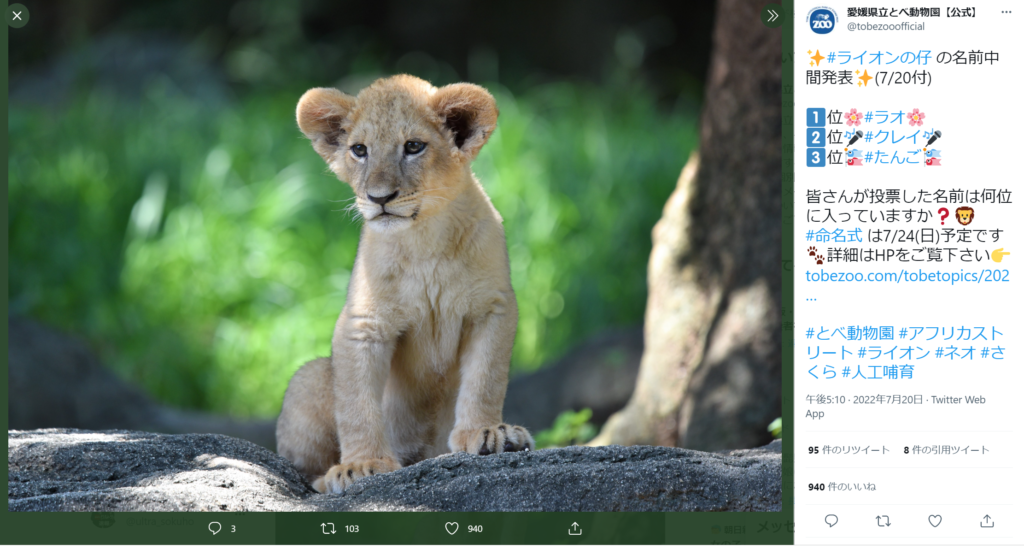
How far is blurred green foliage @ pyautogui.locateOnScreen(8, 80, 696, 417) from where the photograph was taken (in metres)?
7.42

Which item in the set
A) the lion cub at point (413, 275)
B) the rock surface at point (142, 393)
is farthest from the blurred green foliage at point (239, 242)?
the lion cub at point (413, 275)

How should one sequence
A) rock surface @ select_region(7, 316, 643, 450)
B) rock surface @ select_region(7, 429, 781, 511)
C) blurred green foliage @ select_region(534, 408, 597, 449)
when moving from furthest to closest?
rock surface @ select_region(7, 316, 643, 450) < blurred green foliage @ select_region(534, 408, 597, 449) < rock surface @ select_region(7, 429, 781, 511)

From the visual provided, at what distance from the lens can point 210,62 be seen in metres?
11.7

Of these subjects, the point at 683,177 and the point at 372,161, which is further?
the point at 683,177

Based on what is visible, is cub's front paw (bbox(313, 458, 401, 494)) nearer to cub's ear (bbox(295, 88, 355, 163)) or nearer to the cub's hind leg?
the cub's hind leg

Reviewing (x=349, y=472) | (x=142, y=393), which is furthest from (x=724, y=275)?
(x=142, y=393)

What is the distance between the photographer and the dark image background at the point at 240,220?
7.44 m

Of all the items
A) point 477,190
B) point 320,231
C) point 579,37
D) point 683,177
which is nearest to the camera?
→ point 477,190
